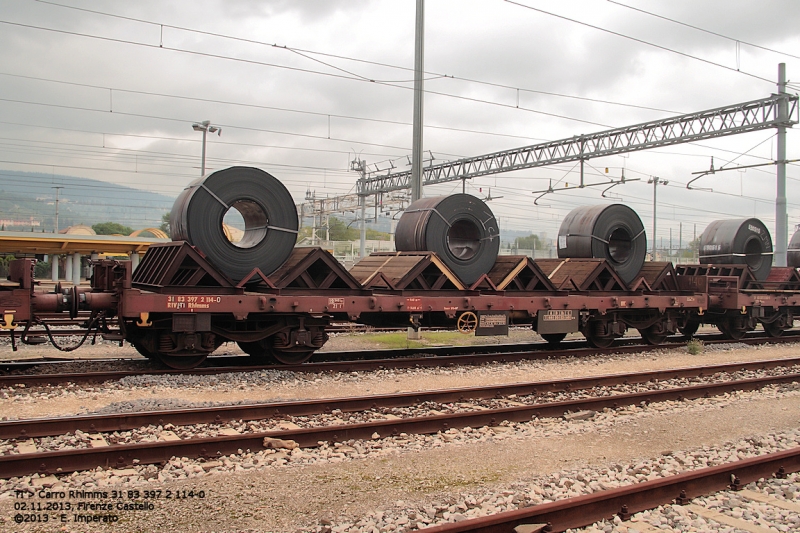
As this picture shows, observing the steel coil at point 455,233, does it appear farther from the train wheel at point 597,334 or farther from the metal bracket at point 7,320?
the metal bracket at point 7,320

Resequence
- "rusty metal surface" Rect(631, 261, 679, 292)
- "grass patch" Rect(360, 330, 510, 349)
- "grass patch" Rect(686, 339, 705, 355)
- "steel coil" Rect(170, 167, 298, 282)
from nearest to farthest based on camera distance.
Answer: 1. "steel coil" Rect(170, 167, 298, 282)
2. "grass patch" Rect(686, 339, 705, 355)
3. "rusty metal surface" Rect(631, 261, 679, 292)
4. "grass patch" Rect(360, 330, 510, 349)

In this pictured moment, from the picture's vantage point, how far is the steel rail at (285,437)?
219 inches

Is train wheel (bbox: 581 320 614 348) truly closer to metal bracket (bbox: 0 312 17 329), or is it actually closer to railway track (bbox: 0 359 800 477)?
railway track (bbox: 0 359 800 477)

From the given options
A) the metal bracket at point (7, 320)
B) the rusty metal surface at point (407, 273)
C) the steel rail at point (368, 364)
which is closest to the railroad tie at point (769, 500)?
the steel rail at point (368, 364)

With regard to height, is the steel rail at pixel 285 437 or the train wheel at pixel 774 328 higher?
the train wheel at pixel 774 328

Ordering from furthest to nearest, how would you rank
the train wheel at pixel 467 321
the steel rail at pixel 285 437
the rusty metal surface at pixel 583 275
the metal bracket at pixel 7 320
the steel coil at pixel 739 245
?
the steel coil at pixel 739 245 < the rusty metal surface at pixel 583 275 < the train wheel at pixel 467 321 < the metal bracket at pixel 7 320 < the steel rail at pixel 285 437

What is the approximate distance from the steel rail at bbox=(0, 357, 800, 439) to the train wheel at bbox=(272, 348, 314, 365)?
9.46 feet

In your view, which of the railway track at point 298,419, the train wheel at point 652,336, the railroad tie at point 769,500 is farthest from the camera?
the train wheel at point 652,336

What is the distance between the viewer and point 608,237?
15055 mm

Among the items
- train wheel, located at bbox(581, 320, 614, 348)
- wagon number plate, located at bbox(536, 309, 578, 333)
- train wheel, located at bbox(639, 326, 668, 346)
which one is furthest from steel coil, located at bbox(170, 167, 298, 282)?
train wheel, located at bbox(639, 326, 668, 346)

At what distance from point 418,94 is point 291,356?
328 inches

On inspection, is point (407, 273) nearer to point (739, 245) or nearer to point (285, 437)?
point (285, 437)

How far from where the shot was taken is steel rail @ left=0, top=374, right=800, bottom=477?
5.57 meters

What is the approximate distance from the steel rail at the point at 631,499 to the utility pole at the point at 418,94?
37.1 feet
